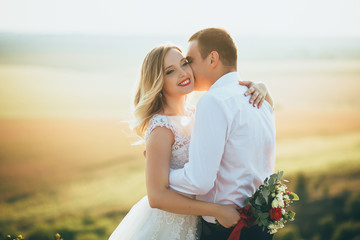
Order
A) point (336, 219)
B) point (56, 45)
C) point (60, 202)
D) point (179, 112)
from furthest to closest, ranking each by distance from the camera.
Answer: point (56, 45) < point (60, 202) < point (336, 219) < point (179, 112)

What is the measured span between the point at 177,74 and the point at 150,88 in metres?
0.25

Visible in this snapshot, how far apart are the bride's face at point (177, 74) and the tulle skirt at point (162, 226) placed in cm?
94

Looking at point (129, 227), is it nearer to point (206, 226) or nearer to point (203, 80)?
point (206, 226)

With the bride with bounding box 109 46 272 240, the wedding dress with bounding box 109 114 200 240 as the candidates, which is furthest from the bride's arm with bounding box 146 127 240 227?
the wedding dress with bounding box 109 114 200 240

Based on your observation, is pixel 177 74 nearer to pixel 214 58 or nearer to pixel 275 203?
pixel 214 58

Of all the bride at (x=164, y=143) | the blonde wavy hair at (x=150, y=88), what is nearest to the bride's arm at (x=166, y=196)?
the bride at (x=164, y=143)

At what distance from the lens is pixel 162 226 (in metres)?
2.36

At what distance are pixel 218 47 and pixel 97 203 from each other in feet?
21.8

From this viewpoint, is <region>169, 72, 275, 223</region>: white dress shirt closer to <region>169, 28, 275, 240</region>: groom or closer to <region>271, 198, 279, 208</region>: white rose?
<region>169, 28, 275, 240</region>: groom

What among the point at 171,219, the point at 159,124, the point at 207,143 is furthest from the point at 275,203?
the point at 159,124

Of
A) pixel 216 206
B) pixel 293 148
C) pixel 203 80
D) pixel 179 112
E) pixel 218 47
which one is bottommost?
pixel 293 148

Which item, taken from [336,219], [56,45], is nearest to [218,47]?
[336,219]

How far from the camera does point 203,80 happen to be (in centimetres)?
237

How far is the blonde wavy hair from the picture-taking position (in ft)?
7.91
